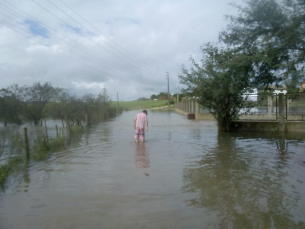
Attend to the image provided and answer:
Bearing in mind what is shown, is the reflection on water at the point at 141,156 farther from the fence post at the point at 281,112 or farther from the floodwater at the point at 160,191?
the fence post at the point at 281,112

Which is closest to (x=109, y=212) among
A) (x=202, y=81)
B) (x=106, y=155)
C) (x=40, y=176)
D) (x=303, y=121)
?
(x=40, y=176)

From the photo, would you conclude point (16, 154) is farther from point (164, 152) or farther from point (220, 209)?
point (220, 209)

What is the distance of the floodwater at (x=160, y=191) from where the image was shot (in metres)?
4.81

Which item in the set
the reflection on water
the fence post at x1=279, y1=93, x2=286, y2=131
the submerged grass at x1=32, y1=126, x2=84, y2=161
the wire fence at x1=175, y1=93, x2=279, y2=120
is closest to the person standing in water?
the reflection on water

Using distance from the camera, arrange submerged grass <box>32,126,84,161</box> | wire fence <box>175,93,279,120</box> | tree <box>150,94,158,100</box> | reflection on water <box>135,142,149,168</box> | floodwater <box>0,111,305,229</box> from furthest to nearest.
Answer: tree <box>150,94,158,100</box> < wire fence <box>175,93,279,120</box> < submerged grass <box>32,126,84,161</box> < reflection on water <box>135,142,149,168</box> < floodwater <box>0,111,305,229</box>

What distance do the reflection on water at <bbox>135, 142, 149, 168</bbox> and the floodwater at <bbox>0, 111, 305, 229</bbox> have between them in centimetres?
3

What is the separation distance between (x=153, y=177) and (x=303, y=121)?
11.1 meters

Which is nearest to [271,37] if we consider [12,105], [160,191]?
[160,191]

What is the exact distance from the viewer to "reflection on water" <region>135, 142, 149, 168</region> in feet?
28.8

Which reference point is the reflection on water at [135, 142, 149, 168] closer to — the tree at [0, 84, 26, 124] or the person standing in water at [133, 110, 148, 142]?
the person standing in water at [133, 110, 148, 142]

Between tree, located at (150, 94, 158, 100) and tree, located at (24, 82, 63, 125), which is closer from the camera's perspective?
tree, located at (24, 82, 63, 125)

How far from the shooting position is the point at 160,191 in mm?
6191

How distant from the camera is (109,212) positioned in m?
5.12

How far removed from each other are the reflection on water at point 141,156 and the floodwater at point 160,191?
33 mm
